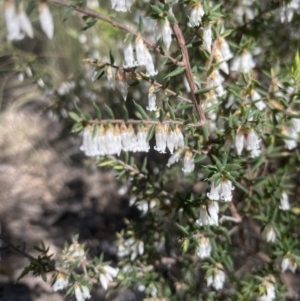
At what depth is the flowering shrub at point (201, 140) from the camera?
1.90 m

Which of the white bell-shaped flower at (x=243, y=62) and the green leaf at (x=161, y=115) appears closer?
the green leaf at (x=161, y=115)

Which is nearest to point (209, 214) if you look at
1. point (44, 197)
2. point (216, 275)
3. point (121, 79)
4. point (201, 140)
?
point (201, 140)

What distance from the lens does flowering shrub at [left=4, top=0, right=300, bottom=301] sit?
1900 mm

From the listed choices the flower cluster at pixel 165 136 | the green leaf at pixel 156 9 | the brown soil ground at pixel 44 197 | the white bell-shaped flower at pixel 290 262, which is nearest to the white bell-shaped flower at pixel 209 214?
the flower cluster at pixel 165 136

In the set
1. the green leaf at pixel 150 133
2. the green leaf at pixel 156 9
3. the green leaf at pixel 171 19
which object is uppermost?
the green leaf at pixel 156 9

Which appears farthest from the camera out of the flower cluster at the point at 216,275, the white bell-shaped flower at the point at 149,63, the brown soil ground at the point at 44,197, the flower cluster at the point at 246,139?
the brown soil ground at the point at 44,197

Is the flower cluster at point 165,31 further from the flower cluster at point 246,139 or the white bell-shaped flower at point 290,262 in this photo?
the white bell-shaped flower at point 290,262

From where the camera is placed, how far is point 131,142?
199 centimetres

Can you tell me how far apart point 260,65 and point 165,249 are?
1.57 metres

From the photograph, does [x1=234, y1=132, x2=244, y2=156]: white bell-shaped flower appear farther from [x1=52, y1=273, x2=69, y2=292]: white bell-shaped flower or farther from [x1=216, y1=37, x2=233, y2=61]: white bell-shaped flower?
[x1=52, y1=273, x2=69, y2=292]: white bell-shaped flower

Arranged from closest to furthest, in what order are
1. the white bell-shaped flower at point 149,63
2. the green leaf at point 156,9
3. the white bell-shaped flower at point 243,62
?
the green leaf at point 156,9, the white bell-shaped flower at point 149,63, the white bell-shaped flower at point 243,62

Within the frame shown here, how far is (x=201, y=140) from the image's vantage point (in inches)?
86.9

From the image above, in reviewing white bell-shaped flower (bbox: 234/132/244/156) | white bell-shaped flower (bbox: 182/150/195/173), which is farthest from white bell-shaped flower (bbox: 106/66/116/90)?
white bell-shaped flower (bbox: 234/132/244/156)

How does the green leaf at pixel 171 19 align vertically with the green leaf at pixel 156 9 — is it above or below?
below
